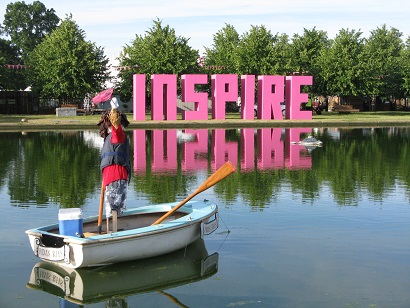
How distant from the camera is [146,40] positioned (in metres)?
61.2

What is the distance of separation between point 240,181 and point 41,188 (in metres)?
5.17

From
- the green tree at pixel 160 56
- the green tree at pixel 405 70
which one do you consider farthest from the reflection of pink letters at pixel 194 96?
the green tree at pixel 405 70

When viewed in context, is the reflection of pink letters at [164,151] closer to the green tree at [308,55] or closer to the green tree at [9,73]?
the green tree at [9,73]

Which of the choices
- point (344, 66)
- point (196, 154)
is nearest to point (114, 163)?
point (196, 154)

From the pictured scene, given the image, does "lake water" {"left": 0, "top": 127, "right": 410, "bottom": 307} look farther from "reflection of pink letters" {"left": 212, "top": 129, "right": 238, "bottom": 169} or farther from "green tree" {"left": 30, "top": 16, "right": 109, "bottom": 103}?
"green tree" {"left": 30, "top": 16, "right": 109, "bottom": 103}

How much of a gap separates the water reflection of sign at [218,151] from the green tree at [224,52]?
27.8 m

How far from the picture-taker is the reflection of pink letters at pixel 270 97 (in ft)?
164

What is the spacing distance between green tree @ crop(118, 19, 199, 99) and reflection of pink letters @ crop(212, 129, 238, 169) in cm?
2573

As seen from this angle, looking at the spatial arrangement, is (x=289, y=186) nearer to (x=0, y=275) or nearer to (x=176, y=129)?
(x=0, y=275)

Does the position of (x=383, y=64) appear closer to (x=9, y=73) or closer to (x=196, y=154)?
(x=9, y=73)

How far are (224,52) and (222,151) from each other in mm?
48366

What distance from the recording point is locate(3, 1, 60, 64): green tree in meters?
112

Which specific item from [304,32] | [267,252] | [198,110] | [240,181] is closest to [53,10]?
[304,32]

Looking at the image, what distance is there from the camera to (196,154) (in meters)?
25.4
